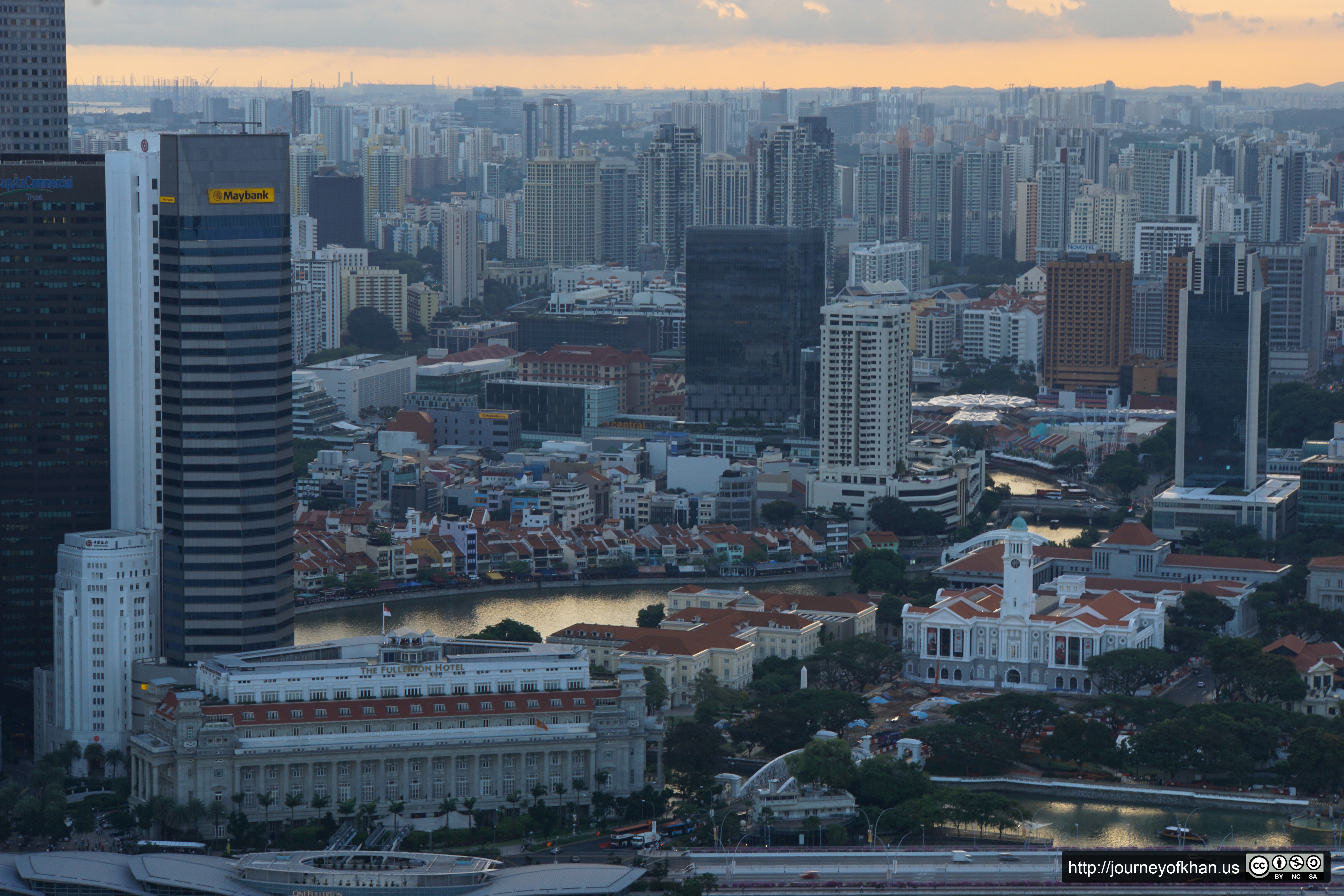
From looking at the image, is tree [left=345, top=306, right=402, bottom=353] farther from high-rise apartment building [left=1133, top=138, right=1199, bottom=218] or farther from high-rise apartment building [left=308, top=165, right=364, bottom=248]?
high-rise apartment building [left=1133, top=138, right=1199, bottom=218]

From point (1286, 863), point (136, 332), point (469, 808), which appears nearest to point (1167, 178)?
point (136, 332)

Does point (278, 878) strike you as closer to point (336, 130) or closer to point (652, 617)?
point (652, 617)

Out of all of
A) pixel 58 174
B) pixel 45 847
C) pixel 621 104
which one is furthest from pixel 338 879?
pixel 621 104

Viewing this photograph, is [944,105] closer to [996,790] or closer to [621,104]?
[621,104]

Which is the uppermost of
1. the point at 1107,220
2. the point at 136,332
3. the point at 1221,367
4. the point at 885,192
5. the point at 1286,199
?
the point at 885,192

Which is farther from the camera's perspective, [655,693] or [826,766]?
[655,693]

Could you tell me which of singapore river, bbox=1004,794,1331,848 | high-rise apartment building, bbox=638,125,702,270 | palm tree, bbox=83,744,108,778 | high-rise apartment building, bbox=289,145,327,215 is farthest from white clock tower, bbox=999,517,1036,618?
high-rise apartment building, bbox=289,145,327,215

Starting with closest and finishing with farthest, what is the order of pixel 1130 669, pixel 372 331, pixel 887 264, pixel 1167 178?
pixel 1130 669
pixel 372 331
pixel 887 264
pixel 1167 178
